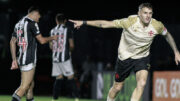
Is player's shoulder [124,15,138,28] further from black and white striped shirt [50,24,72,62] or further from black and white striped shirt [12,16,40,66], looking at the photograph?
black and white striped shirt [50,24,72,62]

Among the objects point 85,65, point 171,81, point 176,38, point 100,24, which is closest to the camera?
point 100,24

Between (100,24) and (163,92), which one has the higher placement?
(100,24)

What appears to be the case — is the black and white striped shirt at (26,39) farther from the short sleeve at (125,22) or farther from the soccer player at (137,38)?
the short sleeve at (125,22)

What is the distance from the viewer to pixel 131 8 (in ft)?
73.7

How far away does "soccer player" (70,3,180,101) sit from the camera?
26.6ft

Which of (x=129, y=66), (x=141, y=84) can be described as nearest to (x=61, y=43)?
(x=129, y=66)

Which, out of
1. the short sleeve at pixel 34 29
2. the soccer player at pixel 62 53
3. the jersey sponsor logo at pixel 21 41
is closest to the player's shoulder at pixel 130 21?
the short sleeve at pixel 34 29

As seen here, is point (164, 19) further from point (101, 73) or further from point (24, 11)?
point (101, 73)

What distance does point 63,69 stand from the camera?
37.9 ft

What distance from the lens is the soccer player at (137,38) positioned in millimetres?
8094

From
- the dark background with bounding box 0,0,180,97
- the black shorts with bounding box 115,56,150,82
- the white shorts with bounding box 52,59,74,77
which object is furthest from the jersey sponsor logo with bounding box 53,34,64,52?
the dark background with bounding box 0,0,180,97

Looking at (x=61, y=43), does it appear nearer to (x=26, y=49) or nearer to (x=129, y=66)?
(x=26, y=49)

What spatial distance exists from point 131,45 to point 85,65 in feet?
32.3

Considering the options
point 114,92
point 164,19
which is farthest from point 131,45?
point 164,19
